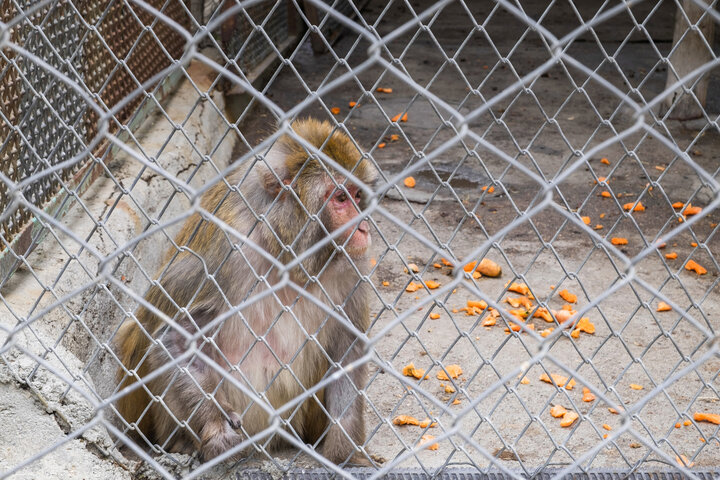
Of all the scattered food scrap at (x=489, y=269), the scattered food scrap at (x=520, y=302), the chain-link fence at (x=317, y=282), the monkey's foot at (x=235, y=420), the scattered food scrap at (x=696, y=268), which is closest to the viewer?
the chain-link fence at (x=317, y=282)

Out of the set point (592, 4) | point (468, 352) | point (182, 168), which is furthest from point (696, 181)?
point (592, 4)

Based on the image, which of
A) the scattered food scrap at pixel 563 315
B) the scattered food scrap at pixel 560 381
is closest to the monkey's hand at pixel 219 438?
the scattered food scrap at pixel 560 381

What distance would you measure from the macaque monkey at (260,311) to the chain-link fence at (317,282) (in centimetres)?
1

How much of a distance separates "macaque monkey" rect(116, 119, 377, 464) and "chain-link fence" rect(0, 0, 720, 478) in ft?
0.04

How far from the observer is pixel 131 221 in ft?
15.9

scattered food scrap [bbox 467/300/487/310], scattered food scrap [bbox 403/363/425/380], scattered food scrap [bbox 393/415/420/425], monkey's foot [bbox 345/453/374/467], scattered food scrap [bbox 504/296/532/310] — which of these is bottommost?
scattered food scrap [bbox 504/296/532/310]

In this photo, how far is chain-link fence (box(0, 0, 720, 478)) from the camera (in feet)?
7.60

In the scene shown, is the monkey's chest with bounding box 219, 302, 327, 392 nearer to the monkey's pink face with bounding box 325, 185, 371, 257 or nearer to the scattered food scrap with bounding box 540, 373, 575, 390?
the monkey's pink face with bounding box 325, 185, 371, 257

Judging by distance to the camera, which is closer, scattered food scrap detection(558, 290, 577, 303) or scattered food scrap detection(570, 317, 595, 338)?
scattered food scrap detection(570, 317, 595, 338)

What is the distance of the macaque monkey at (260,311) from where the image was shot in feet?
11.3

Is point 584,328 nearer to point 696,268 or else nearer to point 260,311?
point 696,268

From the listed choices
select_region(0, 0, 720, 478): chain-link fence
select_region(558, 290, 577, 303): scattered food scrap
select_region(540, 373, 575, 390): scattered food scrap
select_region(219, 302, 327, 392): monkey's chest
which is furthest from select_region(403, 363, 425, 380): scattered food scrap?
select_region(558, 290, 577, 303): scattered food scrap

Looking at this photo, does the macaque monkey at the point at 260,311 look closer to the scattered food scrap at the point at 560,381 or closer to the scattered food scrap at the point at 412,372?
the scattered food scrap at the point at 412,372

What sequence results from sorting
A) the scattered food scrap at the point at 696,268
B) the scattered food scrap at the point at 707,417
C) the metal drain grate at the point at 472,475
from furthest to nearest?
the scattered food scrap at the point at 696,268
the scattered food scrap at the point at 707,417
the metal drain grate at the point at 472,475
